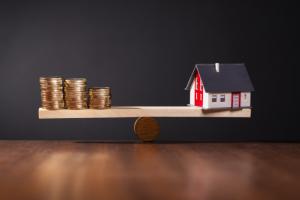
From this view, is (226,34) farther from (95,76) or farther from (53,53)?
(53,53)

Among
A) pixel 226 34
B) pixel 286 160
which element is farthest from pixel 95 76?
pixel 286 160

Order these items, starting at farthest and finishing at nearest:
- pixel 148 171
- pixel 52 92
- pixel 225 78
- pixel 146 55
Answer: pixel 146 55
pixel 225 78
pixel 52 92
pixel 148 171

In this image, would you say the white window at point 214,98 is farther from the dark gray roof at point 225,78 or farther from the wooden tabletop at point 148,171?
the wooden tabletop at point 148,171

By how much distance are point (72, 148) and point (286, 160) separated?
0.95 metres

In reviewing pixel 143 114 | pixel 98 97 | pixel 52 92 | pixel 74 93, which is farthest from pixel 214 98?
pixel 52 92

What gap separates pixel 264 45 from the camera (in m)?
2.55

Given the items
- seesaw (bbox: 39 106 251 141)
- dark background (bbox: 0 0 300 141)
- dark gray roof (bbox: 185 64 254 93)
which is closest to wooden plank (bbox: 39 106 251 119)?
seesaw (bbox: 39 106 251 141)

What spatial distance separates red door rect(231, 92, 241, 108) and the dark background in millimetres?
443

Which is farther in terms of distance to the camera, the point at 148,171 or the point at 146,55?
the point at 146,55

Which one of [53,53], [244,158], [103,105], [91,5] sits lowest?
[244,158]

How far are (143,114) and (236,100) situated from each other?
0.47 metres

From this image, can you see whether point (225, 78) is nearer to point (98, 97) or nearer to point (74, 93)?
point (98, 97)

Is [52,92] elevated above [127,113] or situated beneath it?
elevated above

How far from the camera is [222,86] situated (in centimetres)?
212
